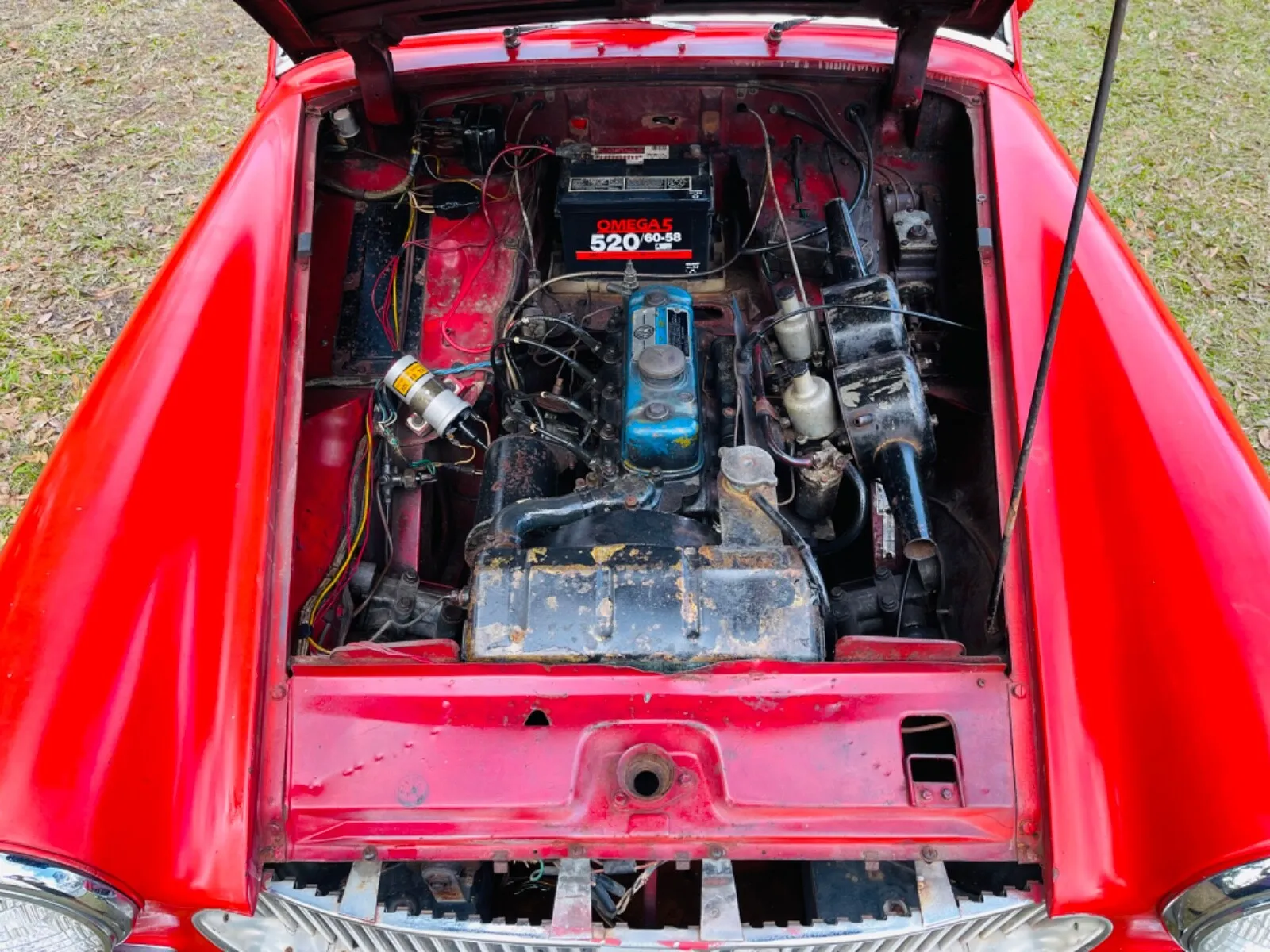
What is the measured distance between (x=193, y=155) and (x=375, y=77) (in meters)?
2.54

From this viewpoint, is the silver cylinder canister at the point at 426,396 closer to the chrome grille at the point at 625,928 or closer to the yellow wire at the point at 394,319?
the yellow wire at the point at 394,319

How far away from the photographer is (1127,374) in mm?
1907

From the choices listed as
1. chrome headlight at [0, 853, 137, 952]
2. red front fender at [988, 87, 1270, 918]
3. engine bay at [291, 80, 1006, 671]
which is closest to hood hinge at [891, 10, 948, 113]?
engine bay at [291, 80, 1006, 671]

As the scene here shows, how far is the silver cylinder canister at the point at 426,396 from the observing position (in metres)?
2.11

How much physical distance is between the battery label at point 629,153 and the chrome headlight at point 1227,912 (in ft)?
6.15

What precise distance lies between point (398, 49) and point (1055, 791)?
2.20 m

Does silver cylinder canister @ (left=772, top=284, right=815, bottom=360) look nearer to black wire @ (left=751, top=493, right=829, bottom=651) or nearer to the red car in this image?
the red car

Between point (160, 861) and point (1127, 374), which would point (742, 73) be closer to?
point (1127, 374)

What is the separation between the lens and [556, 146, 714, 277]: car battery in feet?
7.71

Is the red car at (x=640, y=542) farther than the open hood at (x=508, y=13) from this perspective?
No

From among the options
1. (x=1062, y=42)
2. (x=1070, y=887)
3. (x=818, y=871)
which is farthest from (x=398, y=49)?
(x=1062, y=42)

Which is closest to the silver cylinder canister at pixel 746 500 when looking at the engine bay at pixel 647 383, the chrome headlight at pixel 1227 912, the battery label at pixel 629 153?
the engine bay at pixel 647 383

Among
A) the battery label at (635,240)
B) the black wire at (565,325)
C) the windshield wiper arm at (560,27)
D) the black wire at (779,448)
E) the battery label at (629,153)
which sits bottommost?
the black wire at (779,448)

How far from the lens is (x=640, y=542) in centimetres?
185
